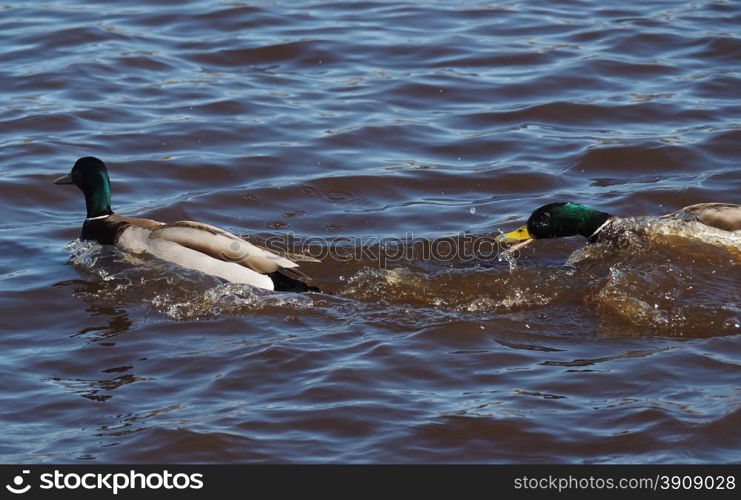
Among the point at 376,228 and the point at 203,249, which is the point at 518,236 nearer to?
the point at 376,228

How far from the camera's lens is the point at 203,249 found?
27.0 ft

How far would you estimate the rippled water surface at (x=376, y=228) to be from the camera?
6.09m

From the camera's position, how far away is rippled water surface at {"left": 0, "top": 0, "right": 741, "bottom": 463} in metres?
6.09

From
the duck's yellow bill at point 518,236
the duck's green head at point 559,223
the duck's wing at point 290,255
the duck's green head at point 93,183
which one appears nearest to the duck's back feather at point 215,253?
the duck's wing at point 290,255

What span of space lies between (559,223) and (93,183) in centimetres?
339

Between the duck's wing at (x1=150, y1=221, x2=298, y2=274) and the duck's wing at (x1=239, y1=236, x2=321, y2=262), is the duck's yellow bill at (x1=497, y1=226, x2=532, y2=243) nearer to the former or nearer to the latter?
the duck's wing at (x1=239, y1=236, x2=321, y2=262)

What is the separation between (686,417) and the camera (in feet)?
19.6

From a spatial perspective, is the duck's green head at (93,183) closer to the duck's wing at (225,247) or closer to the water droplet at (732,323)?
the duck's wing at (225,247)

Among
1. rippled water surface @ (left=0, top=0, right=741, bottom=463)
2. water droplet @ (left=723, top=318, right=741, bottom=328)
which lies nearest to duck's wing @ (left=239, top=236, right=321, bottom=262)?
rippled water surface @ (left=0, top=0, right=741, bottom=463)

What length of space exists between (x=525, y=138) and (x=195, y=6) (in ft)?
18.3

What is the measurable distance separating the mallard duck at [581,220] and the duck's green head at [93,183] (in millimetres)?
2871

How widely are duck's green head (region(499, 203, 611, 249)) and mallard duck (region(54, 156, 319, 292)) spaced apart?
1.52 meters

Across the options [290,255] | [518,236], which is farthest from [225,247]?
[518,236]

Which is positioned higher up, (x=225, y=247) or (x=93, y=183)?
(x=93, y=183)
